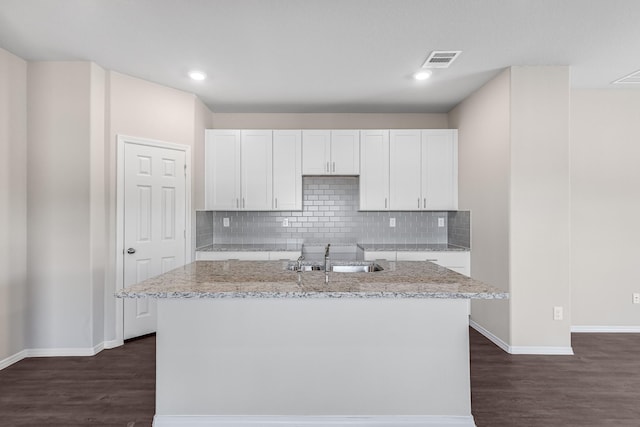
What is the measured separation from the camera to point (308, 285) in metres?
1.87

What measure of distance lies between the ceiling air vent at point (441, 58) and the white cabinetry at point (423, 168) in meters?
1.24

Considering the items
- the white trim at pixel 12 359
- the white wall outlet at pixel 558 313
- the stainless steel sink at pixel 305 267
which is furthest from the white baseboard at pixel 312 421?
the white trim at pixel 12 359

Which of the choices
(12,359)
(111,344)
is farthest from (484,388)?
(12,359)

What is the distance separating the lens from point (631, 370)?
2.87 meters

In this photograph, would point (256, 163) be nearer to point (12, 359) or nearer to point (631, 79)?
point (12, 359)

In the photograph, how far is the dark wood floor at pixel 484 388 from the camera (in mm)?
2195

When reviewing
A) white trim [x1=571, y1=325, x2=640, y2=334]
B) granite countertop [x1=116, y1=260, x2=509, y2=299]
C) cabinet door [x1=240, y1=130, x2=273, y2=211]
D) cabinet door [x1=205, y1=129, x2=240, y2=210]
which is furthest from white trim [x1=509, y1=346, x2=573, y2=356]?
cabinet door [x1=205, y1=129, x2=240, y2=210]

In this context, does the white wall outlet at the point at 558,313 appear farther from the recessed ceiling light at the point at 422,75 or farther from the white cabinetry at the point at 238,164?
the white cabinetry at the point at 238,164

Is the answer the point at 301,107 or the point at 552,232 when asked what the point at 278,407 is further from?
the point at 301,107

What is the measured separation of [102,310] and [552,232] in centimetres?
438

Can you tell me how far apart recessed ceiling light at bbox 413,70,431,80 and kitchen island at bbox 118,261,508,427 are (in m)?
2.24

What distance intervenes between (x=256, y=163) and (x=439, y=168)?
237 centimetres

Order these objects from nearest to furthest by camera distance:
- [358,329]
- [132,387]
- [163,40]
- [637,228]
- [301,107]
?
[358,329] → [132,387] → [163,40] → [637,228] → [301,107]

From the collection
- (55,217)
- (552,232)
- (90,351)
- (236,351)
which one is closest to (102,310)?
(90,351)
